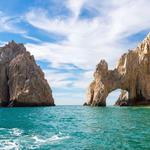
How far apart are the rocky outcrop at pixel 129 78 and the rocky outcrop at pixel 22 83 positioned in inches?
1315

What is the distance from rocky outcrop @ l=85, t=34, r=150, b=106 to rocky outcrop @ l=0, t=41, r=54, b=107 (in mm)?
33407

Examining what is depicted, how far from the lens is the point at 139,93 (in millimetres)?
133125

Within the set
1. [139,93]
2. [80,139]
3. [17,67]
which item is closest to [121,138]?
[80,139]

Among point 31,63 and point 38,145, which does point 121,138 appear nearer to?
point 38,145

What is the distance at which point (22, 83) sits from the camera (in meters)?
164

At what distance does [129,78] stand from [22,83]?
5305 centimetres

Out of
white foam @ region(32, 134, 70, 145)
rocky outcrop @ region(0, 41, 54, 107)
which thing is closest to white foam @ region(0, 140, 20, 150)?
white foam @ region(32, 134, 70, 145)

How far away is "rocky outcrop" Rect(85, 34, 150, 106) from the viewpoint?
132m

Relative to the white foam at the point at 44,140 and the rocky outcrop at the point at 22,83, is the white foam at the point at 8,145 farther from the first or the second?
the rocky outcrop at the point at 22,83

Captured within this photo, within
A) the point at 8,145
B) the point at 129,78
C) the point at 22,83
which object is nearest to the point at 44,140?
the point at 8,145

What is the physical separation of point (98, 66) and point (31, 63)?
152ft

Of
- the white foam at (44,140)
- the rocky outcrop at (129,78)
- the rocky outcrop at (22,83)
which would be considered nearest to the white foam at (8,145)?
the white foam at (44,140)

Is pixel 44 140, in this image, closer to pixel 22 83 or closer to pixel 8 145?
pixel 8 145

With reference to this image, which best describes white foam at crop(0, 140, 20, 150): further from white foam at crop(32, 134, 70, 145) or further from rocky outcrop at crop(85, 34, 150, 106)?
rocky outcrop at crop(85, 34, 150, 106)
